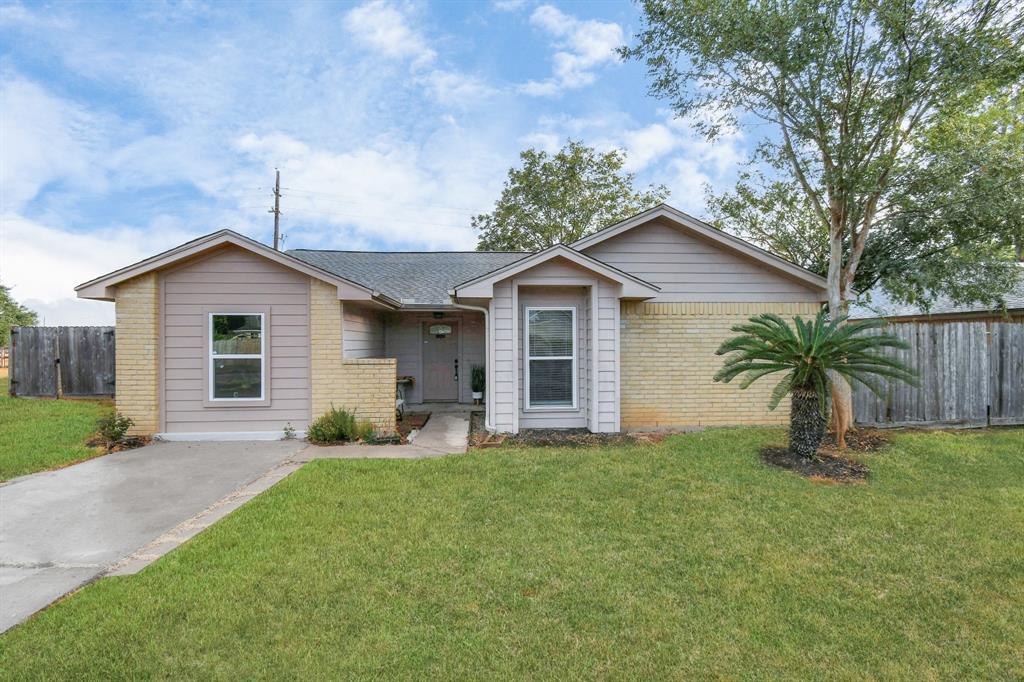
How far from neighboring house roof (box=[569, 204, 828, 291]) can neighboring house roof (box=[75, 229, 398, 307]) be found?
4.68 m

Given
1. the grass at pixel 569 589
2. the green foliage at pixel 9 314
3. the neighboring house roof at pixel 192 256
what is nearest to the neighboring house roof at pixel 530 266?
the neighboring house roof at pixel 192 256

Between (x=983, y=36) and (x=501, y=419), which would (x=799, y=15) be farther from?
(x=501, y=419)

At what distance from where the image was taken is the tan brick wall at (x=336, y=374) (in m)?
8.52

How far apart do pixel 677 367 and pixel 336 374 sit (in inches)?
254

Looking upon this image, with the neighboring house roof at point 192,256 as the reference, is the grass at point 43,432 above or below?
below

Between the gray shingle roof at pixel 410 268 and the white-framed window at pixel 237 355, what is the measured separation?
3.61 meters

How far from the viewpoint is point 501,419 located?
869cm

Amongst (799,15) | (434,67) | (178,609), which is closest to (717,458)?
(178,609)

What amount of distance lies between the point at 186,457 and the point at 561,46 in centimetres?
1348

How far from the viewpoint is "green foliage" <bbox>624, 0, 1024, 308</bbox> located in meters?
7.43

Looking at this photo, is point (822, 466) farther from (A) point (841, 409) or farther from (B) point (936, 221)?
(B) point (936, 221)

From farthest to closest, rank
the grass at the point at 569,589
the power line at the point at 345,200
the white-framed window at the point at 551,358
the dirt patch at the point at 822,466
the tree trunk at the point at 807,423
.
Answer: the power line at the point at 345,200 → the white-framed window at the point at 551,358 → the tree trunk at the point at 807,423 → the dirt patch at the point at 822,466 → the grass at the point at 569,589

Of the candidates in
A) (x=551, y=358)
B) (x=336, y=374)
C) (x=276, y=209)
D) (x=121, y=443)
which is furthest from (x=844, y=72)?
(x=276, y=209)

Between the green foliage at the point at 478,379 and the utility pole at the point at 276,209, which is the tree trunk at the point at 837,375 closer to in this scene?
the green foliage at the point at 478,379
